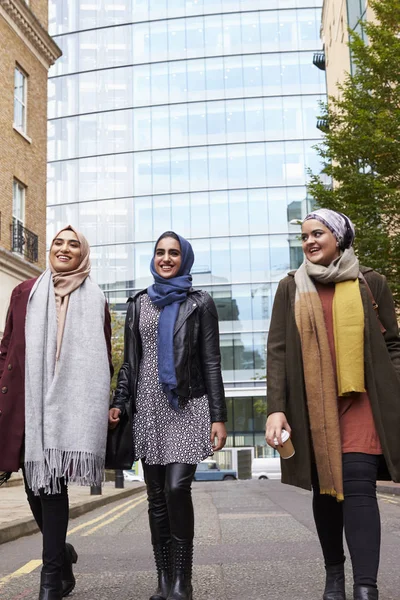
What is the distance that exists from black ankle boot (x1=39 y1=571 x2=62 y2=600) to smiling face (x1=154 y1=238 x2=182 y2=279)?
1.69 metres

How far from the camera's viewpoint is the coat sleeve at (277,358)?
3857mm

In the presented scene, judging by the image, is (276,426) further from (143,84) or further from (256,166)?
(143,84)

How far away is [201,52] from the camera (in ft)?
189

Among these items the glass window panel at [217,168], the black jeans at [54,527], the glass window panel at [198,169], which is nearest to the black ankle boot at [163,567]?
the black jeans at [54,527]

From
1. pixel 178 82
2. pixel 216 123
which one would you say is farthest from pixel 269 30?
pixel 216 123

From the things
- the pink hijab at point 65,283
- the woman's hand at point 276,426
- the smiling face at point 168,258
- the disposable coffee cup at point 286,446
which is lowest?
the disposable coffee cup at point 286,446

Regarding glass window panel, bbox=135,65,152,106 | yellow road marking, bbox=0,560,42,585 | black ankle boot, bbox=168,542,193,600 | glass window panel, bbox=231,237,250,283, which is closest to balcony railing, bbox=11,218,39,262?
Answer: yellow road marking, bbox=0,560,42,585

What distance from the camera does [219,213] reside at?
55594 mm

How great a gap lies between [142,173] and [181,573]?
5425 cm

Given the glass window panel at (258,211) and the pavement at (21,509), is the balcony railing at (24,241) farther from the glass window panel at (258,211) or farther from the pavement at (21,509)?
Result: the glass window panel at (258,211)

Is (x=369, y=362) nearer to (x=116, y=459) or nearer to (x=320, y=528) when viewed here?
(x=320, y=528)

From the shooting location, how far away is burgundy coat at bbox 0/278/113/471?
407cm

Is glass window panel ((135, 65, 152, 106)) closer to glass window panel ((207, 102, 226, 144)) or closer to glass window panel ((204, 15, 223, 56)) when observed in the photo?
glass window panel ((204, 15, 223, 56))

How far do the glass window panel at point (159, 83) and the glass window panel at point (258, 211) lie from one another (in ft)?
31.4
